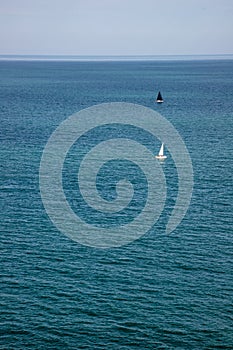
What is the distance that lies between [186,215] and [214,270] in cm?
1964

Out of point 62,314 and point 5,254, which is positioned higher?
point 5,254

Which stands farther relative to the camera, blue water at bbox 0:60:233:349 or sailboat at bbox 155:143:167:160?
sailboat at bbox 155:143:167:160

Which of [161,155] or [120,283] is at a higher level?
[161,155]

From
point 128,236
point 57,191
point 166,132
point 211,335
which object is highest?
point 166,132

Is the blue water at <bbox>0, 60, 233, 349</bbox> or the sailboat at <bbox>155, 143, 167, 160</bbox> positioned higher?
the sailboat at <bbox>155, 143, 167, 160</bbox>

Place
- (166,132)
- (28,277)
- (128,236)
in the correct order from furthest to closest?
(166,132) < (128,236) < (28,277)

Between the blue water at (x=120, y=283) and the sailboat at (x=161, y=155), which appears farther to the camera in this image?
the sailboat at (x=161, y=155)

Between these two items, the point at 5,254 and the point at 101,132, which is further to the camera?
the point at 101,132

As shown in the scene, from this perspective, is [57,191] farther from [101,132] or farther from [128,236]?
[101,132]

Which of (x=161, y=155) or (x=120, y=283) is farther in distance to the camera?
(x=161, y=155)

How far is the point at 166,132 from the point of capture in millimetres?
161000

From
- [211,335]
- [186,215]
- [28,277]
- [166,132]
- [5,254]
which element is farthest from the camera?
[166,132]

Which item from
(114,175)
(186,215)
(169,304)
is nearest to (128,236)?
(186,215)

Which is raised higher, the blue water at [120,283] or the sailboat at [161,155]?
the sailboat at [161,155]
